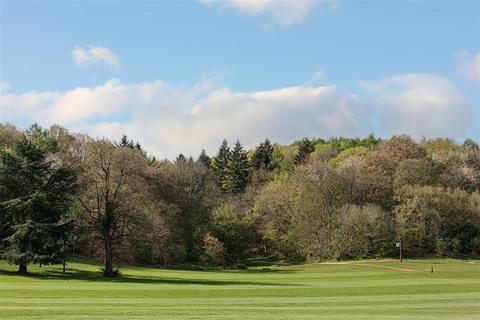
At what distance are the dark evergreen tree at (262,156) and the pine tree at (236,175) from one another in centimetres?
1173

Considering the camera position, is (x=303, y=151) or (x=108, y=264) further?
(x=303, y=151)

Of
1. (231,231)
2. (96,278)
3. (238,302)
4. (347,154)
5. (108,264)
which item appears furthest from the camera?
(347,154)

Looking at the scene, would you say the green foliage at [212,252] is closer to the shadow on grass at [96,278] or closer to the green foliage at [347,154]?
the shadow on grass at [96,278]

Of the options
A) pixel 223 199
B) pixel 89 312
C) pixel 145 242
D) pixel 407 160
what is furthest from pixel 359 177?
pixel 89 312

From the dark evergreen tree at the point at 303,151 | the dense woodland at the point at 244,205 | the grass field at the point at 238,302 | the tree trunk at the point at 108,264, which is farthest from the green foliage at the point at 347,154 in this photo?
the grass field at the point at 238,302

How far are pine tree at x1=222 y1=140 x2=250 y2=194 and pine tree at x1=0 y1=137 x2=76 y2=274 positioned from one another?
71.3 meters

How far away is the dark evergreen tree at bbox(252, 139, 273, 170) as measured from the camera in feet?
458

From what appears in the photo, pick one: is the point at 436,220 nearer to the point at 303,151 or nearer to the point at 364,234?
the point at 364,234

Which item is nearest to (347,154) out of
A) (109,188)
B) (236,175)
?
(236,175)

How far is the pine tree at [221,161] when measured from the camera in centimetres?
12921

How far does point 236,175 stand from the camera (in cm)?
12325

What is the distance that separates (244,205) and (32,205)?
6203cm

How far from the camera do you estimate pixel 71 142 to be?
9850 centimetres

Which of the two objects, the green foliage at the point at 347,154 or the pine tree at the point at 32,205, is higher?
the green foliage at the point at 347,154
